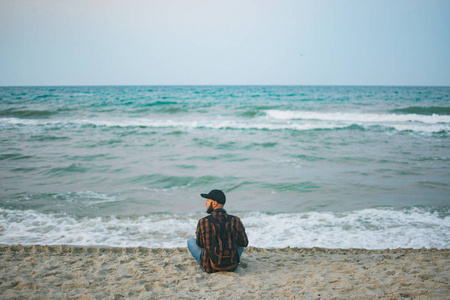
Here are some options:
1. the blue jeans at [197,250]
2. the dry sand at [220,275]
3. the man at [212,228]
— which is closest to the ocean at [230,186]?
the dry sand at [220,275]

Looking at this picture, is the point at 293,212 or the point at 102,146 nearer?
the point at 293,212

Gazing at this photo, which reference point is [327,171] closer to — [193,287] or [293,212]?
[293,212]

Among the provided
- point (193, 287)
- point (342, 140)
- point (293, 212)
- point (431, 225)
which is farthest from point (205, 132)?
point (193, 287)

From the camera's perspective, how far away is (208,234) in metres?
3.48

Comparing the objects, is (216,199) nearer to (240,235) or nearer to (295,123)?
(240,235)

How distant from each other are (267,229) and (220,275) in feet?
6.94

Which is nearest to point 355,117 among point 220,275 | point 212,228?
point 220,275

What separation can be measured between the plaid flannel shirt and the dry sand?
0.78 ft

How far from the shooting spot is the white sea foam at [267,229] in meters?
4.97

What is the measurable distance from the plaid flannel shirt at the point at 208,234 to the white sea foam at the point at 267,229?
1349mm

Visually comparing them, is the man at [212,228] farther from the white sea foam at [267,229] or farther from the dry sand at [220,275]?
the white sea foam at [267,229]

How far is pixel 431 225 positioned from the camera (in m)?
5.57

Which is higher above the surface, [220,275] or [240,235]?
[240,235]

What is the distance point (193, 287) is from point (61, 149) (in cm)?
1086
